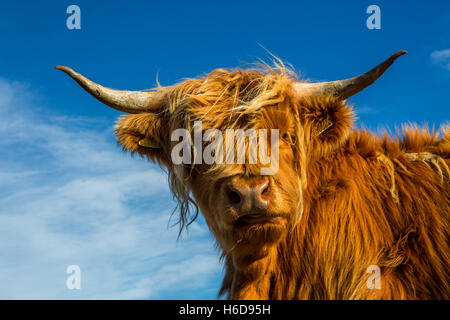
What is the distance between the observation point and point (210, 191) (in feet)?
14.6

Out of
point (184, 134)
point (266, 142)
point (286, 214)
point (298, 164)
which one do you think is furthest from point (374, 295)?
point (184, 134)

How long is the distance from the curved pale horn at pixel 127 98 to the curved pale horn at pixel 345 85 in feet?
5.01

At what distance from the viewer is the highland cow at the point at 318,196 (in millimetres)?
4266

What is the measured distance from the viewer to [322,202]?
463 cm

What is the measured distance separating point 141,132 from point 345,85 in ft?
6.94

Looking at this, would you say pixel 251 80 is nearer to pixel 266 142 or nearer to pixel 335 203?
pixel 266 142

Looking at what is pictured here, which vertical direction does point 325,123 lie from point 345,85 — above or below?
below

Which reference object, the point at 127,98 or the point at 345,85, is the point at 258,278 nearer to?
the point at 345,85

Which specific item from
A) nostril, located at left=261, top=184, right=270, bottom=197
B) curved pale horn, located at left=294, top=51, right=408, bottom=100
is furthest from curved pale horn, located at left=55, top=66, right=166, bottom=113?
nostril, located at left=261, top=184, right=270, bottom=197

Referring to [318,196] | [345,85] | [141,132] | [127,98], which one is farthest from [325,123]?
[127,98]

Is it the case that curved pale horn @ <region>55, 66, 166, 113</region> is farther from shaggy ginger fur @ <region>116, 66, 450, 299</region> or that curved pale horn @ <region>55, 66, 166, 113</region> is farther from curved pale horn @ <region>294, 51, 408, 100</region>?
curved pale horn @ <region>294, 51, 408, 100</region>

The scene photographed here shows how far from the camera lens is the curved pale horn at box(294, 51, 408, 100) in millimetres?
4234

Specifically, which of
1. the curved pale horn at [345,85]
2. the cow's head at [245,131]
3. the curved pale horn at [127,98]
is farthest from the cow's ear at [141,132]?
the curved pale horn at [345,85]
